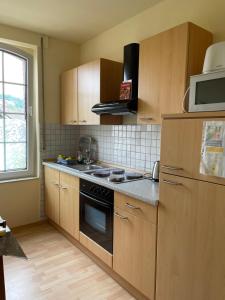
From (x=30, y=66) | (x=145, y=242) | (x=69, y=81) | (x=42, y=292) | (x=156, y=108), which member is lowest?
(x=42, y=292)

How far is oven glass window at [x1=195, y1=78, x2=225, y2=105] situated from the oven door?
1148 mm

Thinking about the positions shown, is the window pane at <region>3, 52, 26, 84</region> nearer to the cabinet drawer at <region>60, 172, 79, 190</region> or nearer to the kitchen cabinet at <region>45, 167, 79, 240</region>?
the kitchen cabinet at <region>45, 167, 79, 240</region>

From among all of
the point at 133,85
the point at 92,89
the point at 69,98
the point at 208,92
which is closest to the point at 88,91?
→ the point at 92,89

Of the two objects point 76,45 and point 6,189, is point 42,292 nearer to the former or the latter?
point 6,189

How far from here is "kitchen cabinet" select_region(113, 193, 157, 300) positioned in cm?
166

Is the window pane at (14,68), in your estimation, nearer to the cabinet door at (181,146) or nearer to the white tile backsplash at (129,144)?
the white tile backsplash at (129,144)

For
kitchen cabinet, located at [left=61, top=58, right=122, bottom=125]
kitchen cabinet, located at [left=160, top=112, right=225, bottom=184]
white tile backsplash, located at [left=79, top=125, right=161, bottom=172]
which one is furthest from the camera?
kitchen cabinet, located at [left=61, top=58, right=122, bottom=125]

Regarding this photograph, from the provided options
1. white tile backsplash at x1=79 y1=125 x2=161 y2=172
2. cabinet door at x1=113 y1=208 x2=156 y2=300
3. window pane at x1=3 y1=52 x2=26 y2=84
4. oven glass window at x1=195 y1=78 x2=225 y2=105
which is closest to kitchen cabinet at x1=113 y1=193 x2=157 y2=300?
cabinet door at x1=113 y1=208 x2=156 y2=300

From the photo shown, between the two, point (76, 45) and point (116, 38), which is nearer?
point (116, 38)

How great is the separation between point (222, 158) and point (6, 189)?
2620 mm

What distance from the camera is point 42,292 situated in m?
1.92

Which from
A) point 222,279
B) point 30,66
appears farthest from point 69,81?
point 222,279

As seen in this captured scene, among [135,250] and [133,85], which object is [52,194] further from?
[133,85]

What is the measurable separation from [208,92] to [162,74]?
546 mm
